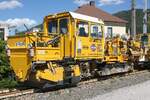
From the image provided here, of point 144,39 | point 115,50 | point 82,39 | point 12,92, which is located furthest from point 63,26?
point 144,39

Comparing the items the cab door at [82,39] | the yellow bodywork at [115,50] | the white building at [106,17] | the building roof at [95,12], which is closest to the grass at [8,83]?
the cab door at [82,39]

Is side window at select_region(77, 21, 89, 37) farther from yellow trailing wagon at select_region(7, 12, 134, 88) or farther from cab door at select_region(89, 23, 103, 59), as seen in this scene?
cab door at select_region(89, 23, 103, 59)

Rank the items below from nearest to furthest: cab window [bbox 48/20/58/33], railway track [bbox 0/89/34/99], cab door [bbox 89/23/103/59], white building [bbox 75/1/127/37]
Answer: railway track [bbox 0/89/34/99]
cab window [bbox 48/20/58/33]
cab door [bbox 89/23/103/59]
white building [bbox 75/1/127/37]

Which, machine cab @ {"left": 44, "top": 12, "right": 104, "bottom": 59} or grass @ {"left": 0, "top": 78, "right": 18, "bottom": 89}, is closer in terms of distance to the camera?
machine cab @ {"left": 44, "top": 12, "right": 104, "bottom": 59}

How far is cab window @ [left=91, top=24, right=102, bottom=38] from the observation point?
57.3ft

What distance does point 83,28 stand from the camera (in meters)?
16.8

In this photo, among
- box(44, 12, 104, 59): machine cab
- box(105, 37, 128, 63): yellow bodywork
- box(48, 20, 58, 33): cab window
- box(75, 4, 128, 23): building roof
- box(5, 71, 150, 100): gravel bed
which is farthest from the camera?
box(75, 4, 128, 23): building roof

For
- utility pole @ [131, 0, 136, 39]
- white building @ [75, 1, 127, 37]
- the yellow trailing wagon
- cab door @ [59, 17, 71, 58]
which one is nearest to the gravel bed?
the yellow trailing wagon

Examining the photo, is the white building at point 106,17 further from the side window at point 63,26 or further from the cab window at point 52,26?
the side window at point 63,26

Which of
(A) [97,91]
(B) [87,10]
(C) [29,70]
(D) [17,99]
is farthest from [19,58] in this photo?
(B) [87,10]

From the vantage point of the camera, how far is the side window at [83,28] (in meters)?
16.4

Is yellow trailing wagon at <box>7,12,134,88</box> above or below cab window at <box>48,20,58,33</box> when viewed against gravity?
below

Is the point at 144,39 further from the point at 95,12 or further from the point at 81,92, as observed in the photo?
the point at 95,12

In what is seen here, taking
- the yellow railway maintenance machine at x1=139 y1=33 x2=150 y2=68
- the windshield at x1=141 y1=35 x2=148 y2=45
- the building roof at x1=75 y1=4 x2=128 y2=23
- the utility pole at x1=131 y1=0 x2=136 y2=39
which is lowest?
the yellow railway maintenance machine at x1=139 y1=33 x2=150 y2=68
